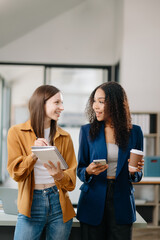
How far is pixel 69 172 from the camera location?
1.51 m

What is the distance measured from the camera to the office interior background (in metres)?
4.65

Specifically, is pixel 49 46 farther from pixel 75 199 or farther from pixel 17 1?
pixel 75 199

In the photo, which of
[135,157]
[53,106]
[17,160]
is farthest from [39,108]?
[135,157]

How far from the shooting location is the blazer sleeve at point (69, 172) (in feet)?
4.82

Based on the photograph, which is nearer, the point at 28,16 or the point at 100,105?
the point at 100,105

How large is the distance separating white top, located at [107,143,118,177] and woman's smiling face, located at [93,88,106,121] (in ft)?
0.54

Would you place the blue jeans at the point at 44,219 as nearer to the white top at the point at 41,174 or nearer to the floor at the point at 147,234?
the white top at the point at 41,174

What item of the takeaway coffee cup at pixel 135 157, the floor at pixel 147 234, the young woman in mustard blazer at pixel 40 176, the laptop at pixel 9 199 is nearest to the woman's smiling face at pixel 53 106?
the young woman in mustard blazer at pixel 40 176

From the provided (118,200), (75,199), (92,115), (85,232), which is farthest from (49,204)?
(75,199)

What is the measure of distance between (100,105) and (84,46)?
149 inches

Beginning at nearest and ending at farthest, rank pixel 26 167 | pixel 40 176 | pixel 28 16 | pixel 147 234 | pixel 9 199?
pixel 26 167 < pixel 40 176 < pixel 9 199 < pixel 147 234 < pixel 28 16

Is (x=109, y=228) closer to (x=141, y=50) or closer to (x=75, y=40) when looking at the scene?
(x=141, y=50)

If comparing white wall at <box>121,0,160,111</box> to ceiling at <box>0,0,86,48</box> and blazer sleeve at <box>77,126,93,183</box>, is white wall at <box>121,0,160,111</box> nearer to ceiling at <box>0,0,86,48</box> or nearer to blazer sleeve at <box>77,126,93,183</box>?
ceiling at <box>0,0,86,48</box>

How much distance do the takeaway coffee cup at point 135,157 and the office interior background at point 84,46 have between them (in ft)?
10.6
